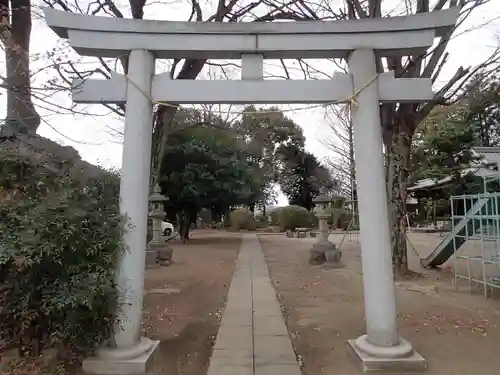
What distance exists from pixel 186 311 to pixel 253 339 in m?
1.93

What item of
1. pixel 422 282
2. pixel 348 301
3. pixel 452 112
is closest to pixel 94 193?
pixel 348 301

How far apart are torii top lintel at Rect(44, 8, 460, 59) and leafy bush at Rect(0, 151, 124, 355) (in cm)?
137

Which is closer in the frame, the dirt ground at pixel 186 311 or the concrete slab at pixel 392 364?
the concrete slab at pixel 392 364

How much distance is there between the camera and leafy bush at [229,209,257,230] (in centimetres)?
2986

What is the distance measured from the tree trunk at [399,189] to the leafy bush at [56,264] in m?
6.67

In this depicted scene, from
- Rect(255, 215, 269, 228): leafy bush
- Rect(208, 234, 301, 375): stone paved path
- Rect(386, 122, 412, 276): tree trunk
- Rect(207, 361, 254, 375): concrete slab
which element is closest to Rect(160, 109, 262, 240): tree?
Rect(386, 122, 412, 276): tree trunk

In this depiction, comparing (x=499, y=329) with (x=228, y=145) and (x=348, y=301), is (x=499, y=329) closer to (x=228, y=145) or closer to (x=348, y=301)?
(x=348, y=301)

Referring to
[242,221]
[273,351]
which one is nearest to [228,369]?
[273,351]

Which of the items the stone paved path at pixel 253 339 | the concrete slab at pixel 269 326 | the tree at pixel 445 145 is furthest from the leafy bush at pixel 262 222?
the concrete slab at pixel 269 326

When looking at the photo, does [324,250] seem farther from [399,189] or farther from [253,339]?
[253,339]

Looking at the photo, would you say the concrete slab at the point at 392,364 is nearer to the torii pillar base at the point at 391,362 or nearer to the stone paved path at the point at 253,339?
the torii pillar base at the point at 391,362

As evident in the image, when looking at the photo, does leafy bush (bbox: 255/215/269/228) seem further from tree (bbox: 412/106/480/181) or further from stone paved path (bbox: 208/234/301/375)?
stone paved path (bbox: 208/234/301/375)

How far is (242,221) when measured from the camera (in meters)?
29.8

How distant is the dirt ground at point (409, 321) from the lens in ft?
13.0
